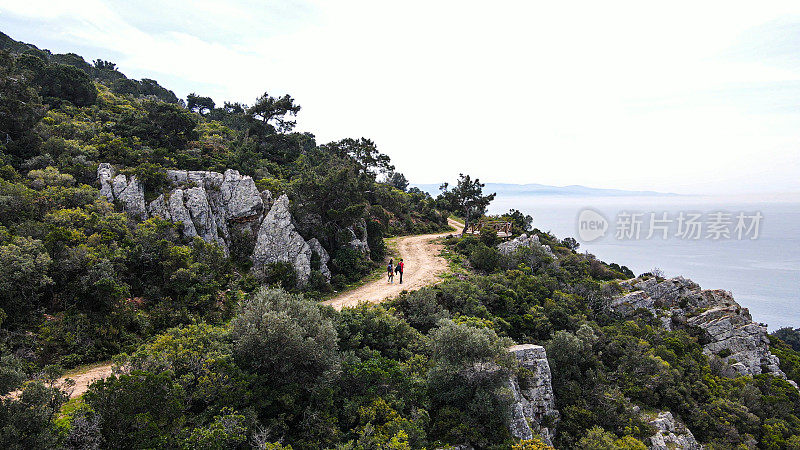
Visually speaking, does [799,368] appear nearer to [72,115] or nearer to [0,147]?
[0,147]

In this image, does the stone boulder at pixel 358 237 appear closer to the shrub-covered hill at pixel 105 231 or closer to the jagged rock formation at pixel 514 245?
the shrub-covered hill at pixel 105 231

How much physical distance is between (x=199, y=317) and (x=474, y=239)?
2520 cm

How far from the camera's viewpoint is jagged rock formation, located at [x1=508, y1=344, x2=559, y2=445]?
1460 centimetres

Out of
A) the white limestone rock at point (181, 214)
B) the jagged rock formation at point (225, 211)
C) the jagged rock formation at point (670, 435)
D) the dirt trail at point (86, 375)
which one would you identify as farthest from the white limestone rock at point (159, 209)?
the jagged rock formation at point (670, 435)

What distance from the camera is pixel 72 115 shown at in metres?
29.6

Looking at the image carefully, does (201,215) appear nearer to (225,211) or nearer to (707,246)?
(225,211)

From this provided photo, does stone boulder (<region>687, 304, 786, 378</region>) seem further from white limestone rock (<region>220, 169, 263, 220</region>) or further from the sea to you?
white limestone rock (<region>220, 169, 263, 220</region>)

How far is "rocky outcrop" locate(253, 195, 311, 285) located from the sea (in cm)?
2739

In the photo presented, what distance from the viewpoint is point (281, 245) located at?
2194 cm

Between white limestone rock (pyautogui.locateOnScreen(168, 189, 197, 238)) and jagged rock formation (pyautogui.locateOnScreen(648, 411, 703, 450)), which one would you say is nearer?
jagged rock formation (pyautogui.locateOnScreen(648, 411, 703, 450))

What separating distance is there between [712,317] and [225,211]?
4139 cm

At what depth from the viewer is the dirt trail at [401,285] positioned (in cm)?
1210
